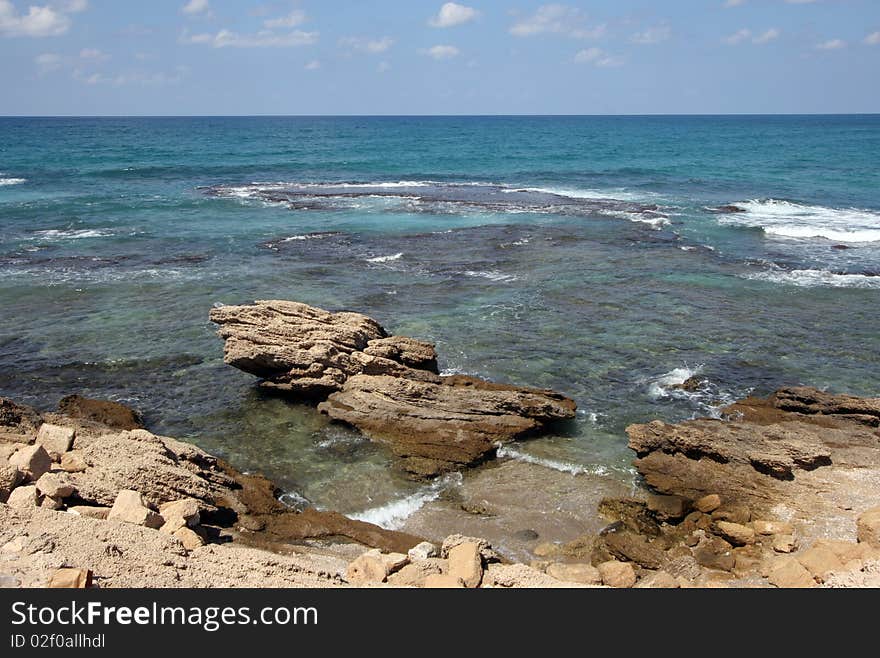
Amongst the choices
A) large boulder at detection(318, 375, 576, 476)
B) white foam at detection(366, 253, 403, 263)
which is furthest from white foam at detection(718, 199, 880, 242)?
large boulder at detection(318, 375, 576, 476)

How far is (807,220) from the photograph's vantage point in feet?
150

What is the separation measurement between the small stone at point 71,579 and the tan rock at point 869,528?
11871mm

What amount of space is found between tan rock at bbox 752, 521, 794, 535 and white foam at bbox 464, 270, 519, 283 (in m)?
19.3

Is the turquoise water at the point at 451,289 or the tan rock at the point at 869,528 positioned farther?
the turquoise water at the point at 451,289

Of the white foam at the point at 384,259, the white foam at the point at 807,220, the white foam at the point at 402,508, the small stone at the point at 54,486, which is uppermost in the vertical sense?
the white foam at the point at 807,220

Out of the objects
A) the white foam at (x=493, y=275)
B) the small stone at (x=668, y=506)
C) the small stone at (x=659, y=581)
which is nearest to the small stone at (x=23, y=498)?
the small stone at (x=659, y=581)

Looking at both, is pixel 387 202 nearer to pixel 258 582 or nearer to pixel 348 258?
pixel 348 258

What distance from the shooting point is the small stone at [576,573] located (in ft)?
38.3

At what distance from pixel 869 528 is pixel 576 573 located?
17.2 ft

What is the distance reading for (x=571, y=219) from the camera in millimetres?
46406

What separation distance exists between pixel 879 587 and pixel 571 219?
37802 millimetres

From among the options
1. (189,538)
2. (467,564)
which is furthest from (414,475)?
(189,538)

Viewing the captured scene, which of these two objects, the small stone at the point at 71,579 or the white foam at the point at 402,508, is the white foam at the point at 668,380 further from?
the small stone at the point at 71,579
